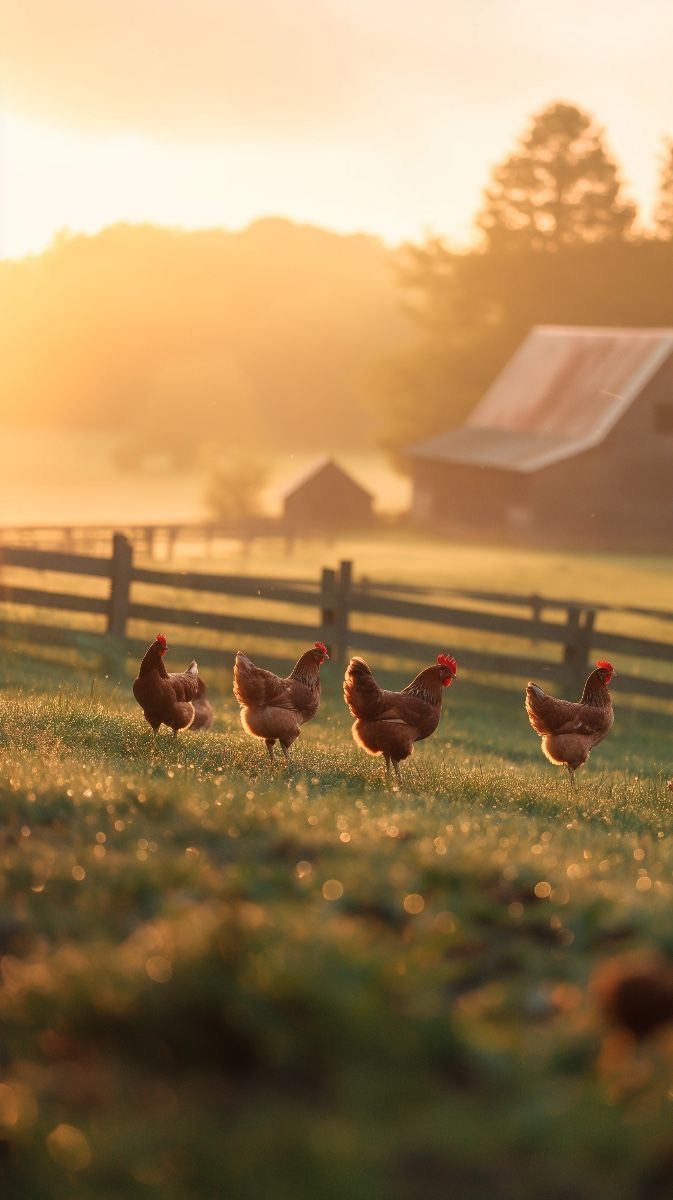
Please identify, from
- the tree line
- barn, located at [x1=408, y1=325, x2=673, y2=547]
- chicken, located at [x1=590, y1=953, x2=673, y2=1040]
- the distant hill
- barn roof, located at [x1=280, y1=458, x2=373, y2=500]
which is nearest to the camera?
chicken, located at [x1=590, y1=953, x2=673, y2=1040]

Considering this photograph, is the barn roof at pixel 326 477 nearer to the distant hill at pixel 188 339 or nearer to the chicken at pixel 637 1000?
the distant hill at pixel 188 339

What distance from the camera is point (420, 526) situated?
2509 inches

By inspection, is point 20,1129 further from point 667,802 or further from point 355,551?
point 355,551

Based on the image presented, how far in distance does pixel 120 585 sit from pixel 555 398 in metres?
42.4

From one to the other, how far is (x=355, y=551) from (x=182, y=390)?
66521 millimetres

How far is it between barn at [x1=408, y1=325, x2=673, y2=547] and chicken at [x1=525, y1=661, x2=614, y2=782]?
4263cm

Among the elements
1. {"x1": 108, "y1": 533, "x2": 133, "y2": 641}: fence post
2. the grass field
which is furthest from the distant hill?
the grass field

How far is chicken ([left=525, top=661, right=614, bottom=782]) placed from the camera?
1162 cm

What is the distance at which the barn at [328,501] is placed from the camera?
205 ft

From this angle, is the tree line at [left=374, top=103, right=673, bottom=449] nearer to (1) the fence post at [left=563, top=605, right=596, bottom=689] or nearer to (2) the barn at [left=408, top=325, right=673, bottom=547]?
(2) the barn at [left=408, top=325, right=673, bottom=547]

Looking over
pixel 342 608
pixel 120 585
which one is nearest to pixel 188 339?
pixel 120 585

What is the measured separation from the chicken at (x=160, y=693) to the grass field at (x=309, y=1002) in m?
2.42

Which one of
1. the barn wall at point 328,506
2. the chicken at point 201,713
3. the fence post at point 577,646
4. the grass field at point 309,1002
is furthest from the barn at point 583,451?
the grass field at point 309,1002

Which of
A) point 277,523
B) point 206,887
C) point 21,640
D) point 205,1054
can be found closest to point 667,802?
point 206,887
